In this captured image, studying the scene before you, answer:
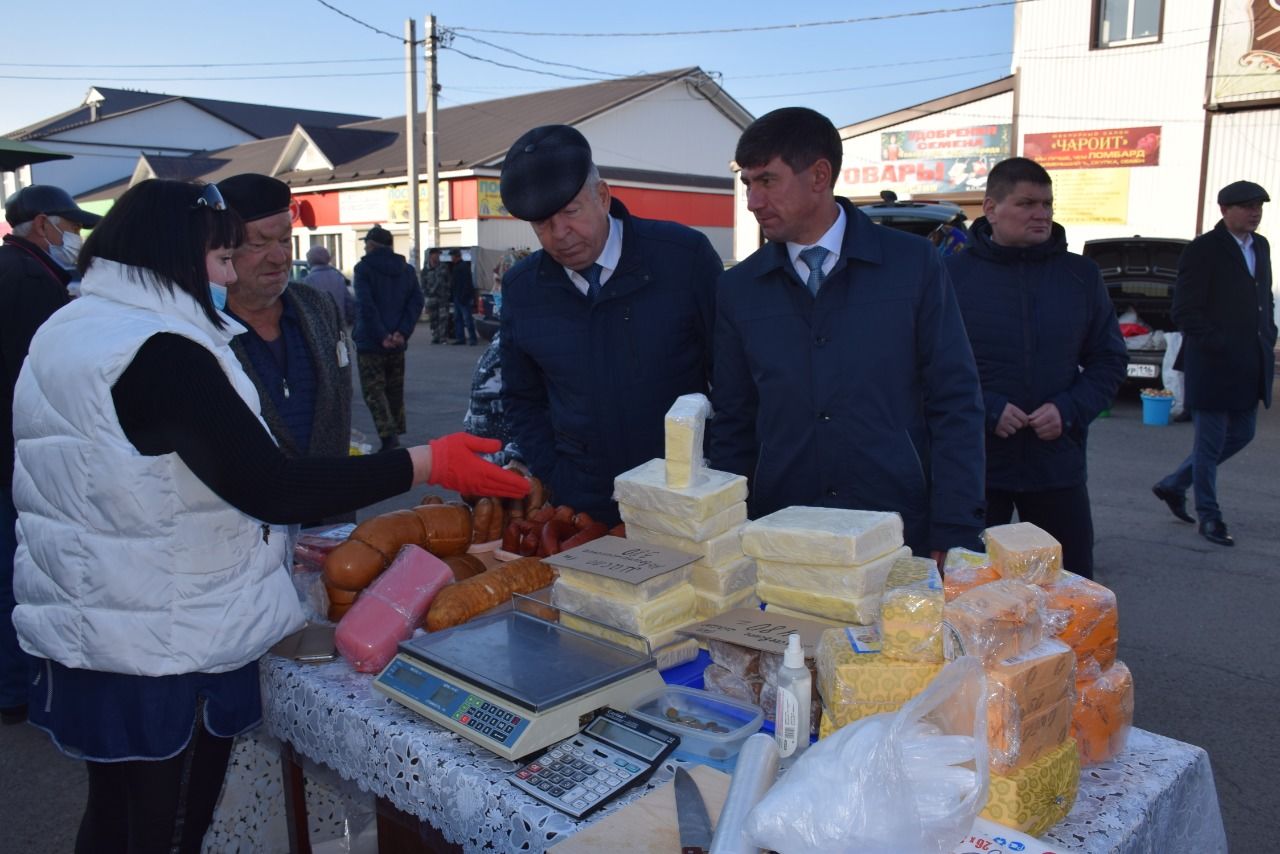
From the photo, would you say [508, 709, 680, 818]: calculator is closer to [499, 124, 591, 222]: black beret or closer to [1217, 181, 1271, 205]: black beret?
[499, 124, 591, 222]: black beret

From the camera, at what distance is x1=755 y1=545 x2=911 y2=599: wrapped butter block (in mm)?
1863

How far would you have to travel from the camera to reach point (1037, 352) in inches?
138

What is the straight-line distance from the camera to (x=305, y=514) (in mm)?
1900

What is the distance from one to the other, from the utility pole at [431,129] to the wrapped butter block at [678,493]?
65.9 ft

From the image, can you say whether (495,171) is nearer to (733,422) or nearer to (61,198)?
(61,198)

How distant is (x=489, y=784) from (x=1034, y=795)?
88 cm

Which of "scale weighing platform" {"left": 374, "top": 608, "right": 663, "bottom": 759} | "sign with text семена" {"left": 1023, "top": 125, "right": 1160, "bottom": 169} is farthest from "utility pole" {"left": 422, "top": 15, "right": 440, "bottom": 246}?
"scale weighing platform" {"left": 374, "top": 608, "right": 663, "bottom": 759}

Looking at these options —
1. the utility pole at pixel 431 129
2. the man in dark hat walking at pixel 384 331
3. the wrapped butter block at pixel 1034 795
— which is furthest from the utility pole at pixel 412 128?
the wrapped butter block at pixel 1034 795

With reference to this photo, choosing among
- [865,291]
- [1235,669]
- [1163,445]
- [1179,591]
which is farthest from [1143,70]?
[865,291]

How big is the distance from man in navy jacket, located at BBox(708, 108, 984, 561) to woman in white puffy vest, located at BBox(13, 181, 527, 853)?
3.84 feet

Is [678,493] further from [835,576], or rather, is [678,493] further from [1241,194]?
[1241,194]

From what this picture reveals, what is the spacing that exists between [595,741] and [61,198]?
4457 millimetres

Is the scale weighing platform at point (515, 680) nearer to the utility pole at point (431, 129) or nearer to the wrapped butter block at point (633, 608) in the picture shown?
the wrapped butter block at point (633, 608)

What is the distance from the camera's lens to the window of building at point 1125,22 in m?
14.5
